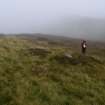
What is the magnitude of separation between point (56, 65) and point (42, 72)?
304 cm

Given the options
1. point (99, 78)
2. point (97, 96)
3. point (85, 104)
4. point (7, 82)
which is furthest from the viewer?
point (99, 78)

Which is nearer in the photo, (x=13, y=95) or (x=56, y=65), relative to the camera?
(x=13, y=95)

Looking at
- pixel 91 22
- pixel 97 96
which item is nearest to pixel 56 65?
pixel 97 96

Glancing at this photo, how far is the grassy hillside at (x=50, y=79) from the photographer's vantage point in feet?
64.9

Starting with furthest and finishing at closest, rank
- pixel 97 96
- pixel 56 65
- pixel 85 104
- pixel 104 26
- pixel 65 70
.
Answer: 1. pixel 104 26
2. pixel 56 65
3. pixel 65 70
4. pixel 97 96
5. pixel 85 104

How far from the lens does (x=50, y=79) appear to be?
23.8 m

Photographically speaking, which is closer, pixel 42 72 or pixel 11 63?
pixel 42 72

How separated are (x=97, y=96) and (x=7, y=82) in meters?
7.54

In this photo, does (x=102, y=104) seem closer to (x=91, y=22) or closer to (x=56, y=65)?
(x=56, y=65)

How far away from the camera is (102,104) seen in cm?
1950

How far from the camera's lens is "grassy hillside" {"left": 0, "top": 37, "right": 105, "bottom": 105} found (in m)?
19.8

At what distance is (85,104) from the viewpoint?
19.4 metres

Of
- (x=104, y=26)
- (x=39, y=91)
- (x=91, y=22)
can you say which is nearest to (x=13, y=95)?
(x=39, y=91)

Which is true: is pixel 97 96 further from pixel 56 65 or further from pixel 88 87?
pixel 56 65
